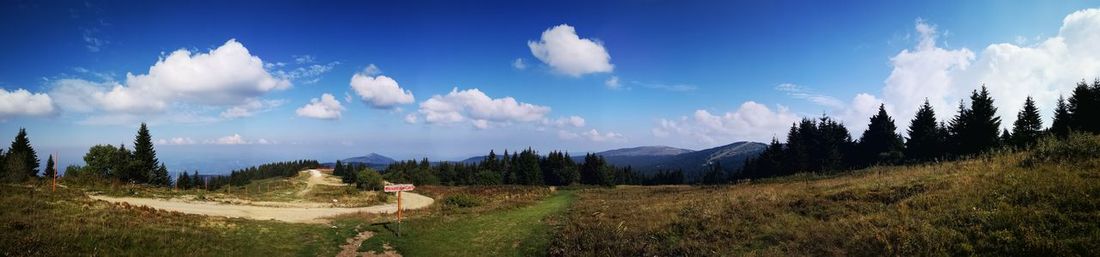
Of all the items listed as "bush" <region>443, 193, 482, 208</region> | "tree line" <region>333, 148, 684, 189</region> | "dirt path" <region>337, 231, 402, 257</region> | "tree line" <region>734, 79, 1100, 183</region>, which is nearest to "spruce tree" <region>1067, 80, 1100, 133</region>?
"tree line" <region>734, 79, 1100, 183</region>

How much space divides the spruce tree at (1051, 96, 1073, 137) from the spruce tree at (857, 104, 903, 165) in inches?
633

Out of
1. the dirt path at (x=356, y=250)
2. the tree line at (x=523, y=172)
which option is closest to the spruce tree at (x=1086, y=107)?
the dirt path at (x=356, y=250)

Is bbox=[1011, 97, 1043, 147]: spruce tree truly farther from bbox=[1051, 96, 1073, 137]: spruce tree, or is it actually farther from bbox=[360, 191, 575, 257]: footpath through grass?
bbox=[360, 191, 575, 257]: footpath through grass

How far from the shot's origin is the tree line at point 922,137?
44.3m

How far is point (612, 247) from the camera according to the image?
15977 millimetres

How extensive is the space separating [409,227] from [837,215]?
19.7 m

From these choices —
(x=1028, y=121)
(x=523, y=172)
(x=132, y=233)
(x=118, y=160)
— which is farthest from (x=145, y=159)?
(x=1028, y=121)

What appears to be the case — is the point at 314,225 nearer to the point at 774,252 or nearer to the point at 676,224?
the point at 676,224

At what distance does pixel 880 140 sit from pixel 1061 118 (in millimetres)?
20182

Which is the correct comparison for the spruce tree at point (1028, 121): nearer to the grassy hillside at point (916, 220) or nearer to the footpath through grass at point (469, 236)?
the grassy hillside at point (916, 220)

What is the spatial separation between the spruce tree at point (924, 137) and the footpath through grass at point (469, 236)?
198ft

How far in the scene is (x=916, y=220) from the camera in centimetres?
1147

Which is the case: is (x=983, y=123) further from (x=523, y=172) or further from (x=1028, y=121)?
(x=523, y=172)

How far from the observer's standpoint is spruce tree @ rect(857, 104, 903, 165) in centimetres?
6648
